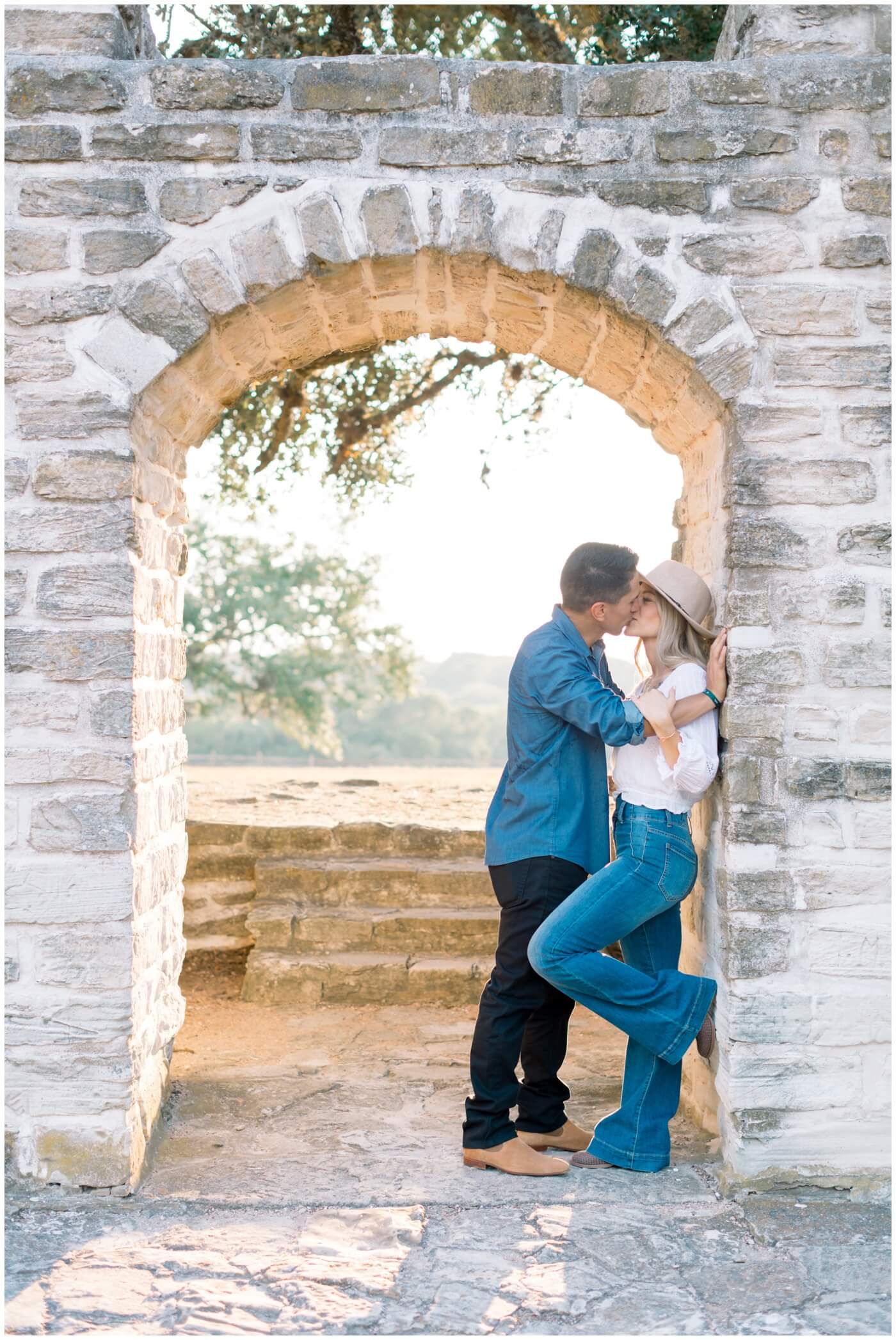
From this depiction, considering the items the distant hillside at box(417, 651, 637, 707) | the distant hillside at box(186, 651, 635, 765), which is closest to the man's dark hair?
the distant hillside at box(186, 651, 635, 765)

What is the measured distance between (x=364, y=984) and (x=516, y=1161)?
2.19 m

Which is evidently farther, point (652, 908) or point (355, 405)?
point (355, 405)

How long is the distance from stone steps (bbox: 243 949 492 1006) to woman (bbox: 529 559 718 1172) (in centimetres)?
196

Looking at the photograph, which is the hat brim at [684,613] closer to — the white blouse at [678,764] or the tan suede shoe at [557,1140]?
the white blouse at [678,764]

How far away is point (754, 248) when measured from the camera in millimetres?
3559

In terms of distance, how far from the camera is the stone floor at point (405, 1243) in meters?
2.79

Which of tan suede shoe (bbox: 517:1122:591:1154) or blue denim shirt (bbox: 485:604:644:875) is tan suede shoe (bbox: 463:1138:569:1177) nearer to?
tan suede shoe (bbox: 517:1122:591:1154)

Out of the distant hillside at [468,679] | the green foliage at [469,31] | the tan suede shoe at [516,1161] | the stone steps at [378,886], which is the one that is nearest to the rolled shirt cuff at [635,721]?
the tan suede shoe at [516,1161]

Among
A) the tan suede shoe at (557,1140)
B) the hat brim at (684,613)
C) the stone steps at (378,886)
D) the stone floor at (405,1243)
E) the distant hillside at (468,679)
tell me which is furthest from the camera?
the distant hillside at (468,679)

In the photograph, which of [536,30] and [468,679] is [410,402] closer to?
[536,30]

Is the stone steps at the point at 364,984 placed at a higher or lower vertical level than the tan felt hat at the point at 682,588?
lower

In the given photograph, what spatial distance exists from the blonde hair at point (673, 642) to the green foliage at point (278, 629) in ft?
46.7

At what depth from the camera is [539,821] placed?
145 inches

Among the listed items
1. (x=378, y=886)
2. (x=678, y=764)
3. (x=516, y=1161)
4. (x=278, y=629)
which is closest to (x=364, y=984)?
(x=378, y=886)
